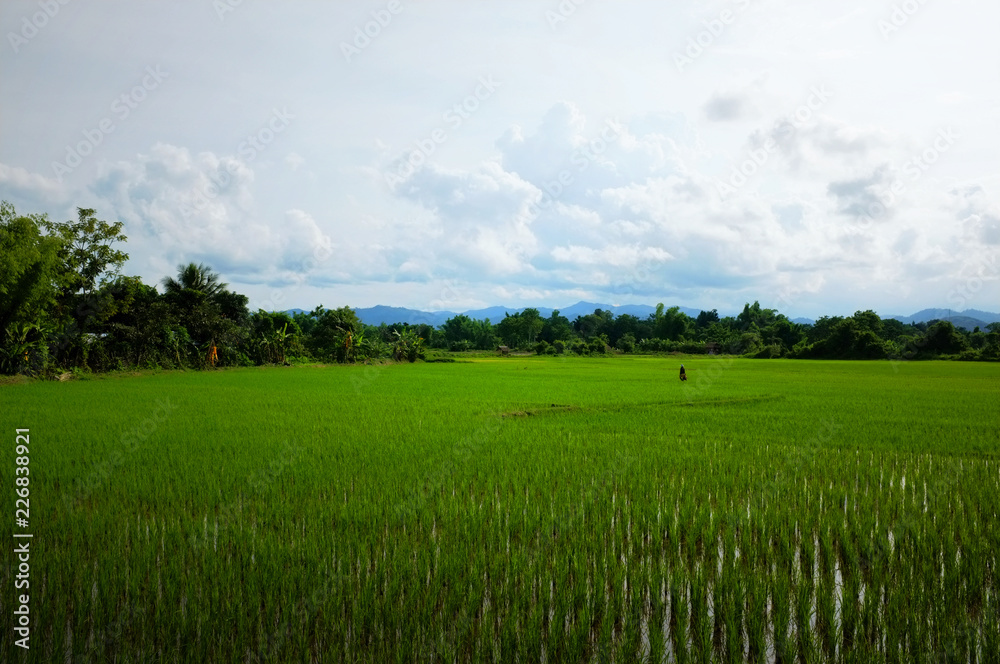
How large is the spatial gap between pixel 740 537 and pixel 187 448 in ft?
22.1

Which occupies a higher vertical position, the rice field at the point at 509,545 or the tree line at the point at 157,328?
the tree line at the point at 157,328

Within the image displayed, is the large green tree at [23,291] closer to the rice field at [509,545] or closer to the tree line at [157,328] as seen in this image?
the tree line at [157,328]

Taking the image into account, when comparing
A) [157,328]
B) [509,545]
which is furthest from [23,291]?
[509,545]

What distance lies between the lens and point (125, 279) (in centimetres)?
2200

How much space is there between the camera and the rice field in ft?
9.25

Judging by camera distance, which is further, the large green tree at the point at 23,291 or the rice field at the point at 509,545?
the large green tree at the point at 23,291

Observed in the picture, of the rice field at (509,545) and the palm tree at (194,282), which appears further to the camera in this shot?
the palm tree at (194,282)

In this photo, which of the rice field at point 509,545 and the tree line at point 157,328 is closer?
the rice field at point 509,545

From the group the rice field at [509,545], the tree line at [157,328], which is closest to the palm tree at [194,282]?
A: the tree line at [157,328]

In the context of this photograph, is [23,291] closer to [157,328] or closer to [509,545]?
[157,328]

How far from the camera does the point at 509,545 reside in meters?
4.14

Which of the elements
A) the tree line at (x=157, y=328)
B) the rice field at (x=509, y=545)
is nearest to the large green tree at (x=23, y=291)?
the tree line at (x=157, y=328)

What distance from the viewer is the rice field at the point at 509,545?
9.25ft

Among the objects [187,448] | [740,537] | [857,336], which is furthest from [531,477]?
[857,336]
